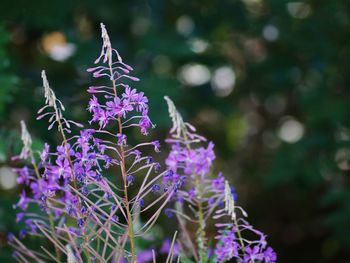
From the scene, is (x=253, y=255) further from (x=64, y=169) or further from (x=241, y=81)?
(x=241, y=81)

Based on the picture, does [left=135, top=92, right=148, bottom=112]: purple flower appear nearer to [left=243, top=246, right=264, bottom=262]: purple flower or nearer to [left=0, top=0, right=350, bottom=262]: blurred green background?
[left=243, top=246, right=264, bottom=262]: purple flower

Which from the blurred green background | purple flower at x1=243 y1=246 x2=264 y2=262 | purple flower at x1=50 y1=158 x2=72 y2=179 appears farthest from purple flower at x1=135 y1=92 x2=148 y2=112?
the blurred green background

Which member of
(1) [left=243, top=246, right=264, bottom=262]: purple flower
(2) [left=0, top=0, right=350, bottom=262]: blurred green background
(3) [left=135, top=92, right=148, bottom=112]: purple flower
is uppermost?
(2) [left=0, top=0, right=350, bottom=262]: blurred green background

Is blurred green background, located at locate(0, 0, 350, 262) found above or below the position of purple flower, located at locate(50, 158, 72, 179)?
above

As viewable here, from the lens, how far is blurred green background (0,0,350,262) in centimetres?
373

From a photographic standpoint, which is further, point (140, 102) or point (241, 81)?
point (241, 81)

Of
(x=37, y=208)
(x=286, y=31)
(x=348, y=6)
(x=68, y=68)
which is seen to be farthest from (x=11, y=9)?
(x=348, y=6)

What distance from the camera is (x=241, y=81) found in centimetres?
521

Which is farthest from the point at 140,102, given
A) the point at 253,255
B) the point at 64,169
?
the point at 253,255

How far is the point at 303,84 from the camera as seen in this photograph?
16.7ft

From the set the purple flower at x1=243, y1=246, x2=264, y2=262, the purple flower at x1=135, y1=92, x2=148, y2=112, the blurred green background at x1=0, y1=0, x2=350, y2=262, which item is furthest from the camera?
the blurred green background at x1=0, y1=0, x2=350, y2=262

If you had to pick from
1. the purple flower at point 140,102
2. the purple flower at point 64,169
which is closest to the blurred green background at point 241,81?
the purple flower at point 64,169

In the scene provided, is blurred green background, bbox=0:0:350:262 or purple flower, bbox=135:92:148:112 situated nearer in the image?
purple flower, bbox=135:92:148:112

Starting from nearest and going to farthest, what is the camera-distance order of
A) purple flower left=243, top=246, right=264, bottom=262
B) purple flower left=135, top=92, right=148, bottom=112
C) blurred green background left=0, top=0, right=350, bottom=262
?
purple flower left=135, top=92, right=148, bottom=112 → purple flower left=243, top=246, right=264, bottom=262 → blurred green background left=0, top=0, right=350, bottom=262
